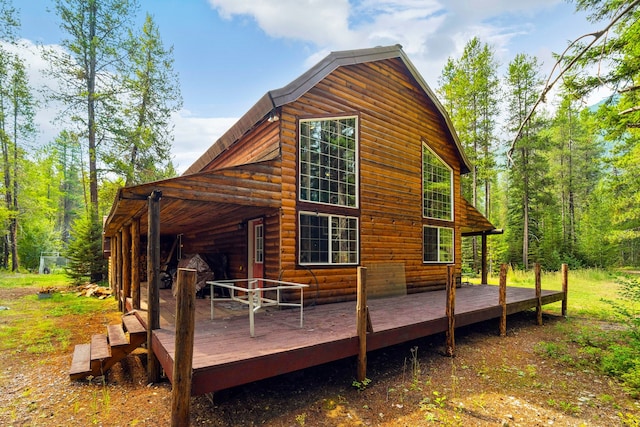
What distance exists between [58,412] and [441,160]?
10354mm

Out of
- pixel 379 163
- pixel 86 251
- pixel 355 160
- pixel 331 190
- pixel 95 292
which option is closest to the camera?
pixel 331 190

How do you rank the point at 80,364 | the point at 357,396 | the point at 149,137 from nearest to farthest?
the point at 357,396 → the point at 80,364 → the point at 149,137

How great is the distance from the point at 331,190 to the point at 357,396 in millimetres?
4293

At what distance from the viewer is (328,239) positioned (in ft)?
24.0

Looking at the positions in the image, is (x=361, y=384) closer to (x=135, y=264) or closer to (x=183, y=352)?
(x=183, y=352)

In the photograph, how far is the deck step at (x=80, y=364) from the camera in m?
4.63

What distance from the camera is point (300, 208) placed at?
22.4ft

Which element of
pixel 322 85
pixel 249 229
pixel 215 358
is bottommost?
pixel 215 358

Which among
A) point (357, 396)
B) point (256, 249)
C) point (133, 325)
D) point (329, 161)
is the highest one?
point (329, 161)

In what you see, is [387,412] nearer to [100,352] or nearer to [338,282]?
[338,282]

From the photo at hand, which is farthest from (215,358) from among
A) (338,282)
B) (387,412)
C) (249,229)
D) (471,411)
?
(249,229)

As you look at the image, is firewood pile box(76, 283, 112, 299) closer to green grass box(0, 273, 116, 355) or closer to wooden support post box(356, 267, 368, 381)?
green grass box(0, 273, 116, 355)

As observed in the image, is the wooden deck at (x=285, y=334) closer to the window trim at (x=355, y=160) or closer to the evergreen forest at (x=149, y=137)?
the window trim at (x=355, y=160)

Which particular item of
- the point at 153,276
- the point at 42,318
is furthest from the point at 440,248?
the point at 42,318
